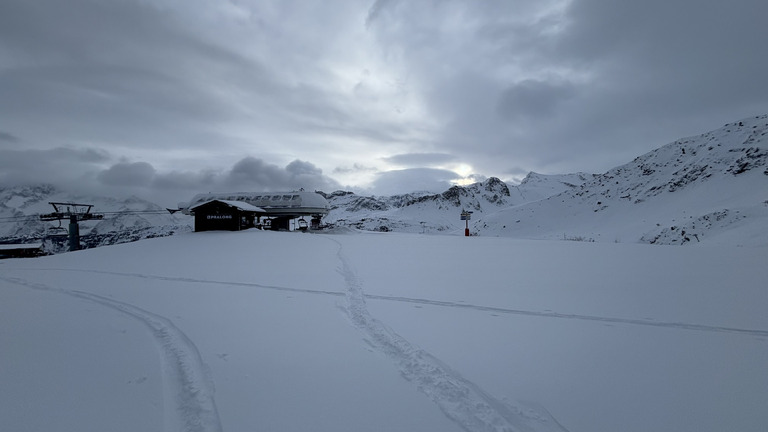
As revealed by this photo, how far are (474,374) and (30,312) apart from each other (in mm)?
10585

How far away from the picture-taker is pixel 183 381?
427cm

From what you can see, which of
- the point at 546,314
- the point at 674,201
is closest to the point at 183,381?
the point at 546,314

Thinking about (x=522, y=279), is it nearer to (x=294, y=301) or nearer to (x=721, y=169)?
(x=294, y=301)

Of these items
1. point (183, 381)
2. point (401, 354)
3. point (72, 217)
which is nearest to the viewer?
point (183, 381)

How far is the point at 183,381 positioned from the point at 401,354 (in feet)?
10.1

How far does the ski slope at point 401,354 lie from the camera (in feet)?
11.3

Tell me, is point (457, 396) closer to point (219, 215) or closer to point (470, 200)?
point (219, 215)

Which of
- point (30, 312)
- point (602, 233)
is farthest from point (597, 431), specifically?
point (602, 233)

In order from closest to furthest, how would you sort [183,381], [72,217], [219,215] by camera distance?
[183,381] → [219,215] → [72,217]

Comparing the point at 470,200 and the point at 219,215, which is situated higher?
the point at 470,200

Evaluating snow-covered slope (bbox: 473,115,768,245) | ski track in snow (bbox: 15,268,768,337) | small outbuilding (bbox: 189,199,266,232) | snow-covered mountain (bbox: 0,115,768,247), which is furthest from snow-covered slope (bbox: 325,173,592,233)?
ski track in snow (bbox: 15,268,768,337)

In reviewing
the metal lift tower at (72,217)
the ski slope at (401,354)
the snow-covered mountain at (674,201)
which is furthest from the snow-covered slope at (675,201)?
the metal lift tower at (72,217)

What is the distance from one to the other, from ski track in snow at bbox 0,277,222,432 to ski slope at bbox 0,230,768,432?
3 cm

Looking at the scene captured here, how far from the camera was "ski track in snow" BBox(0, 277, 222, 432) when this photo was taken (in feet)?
11.2
